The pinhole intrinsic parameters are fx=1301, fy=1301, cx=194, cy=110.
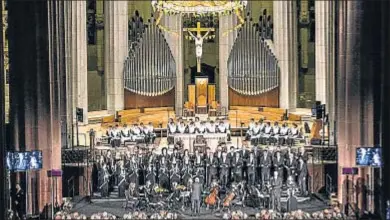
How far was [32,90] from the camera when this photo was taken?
45.5 metres

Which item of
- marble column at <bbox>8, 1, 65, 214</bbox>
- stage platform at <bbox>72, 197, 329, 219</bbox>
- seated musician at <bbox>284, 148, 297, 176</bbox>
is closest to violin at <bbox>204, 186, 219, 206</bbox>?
stage platform at <bbox>72, 197, 329, 219</bbox>

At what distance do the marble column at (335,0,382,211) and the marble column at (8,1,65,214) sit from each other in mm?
10446

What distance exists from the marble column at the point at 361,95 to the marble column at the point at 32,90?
411 inches

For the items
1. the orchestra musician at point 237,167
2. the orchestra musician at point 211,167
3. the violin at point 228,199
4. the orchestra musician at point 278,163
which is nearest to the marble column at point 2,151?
the violin at point 228,199

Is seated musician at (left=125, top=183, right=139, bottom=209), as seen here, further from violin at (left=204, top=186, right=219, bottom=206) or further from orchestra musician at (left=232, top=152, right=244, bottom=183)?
orchestra musician at (left=232, top=152, right=244, bottom=183)

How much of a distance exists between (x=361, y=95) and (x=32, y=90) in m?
11.5

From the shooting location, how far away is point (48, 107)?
151 feet

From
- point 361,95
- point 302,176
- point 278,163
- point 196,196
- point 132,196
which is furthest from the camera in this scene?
point 302,176

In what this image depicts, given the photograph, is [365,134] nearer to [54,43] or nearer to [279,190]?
[279,190]

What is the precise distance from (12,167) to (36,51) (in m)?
4.44

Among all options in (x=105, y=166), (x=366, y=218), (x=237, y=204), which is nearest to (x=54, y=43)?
(x=105, y=166)

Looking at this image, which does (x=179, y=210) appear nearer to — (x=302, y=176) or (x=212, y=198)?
(x=212, y=198)

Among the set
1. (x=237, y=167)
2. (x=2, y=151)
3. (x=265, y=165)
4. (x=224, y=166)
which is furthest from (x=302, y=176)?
(x=2, y=151)

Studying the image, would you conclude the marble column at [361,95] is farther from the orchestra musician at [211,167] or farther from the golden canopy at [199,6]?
the golden canopy at [199,6]
